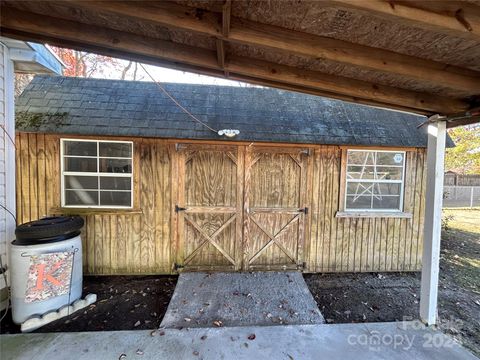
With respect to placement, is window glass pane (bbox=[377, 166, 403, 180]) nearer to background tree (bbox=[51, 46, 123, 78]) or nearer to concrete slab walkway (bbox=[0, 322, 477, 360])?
concrete slab walkway (bbox=[0, 322, 477, 360])

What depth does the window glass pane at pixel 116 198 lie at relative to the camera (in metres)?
3.88

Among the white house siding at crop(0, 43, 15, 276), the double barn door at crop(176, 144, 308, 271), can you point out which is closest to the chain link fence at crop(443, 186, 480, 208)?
the double barn door at crop(176, 144, 308, 271)

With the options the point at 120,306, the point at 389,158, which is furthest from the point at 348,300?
the point at 120,306

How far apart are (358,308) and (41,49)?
6.10 m

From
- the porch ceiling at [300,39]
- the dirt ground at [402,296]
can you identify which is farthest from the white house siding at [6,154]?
the dirt ground at [402,296]

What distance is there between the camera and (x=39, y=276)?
2652 millimetres

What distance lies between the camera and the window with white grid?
423 cm

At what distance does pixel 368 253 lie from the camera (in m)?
4.28

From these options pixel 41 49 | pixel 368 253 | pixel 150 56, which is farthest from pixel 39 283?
pixel 368 253

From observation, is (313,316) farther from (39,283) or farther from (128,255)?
(39,283)

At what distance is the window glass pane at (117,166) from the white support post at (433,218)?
4.45 meters

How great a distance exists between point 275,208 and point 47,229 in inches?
132

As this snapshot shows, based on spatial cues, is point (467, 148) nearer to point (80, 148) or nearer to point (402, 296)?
point (402, 296)

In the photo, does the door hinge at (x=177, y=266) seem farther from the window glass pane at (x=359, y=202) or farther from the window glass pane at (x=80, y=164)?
the window glass pane at (x=359, y=202)
